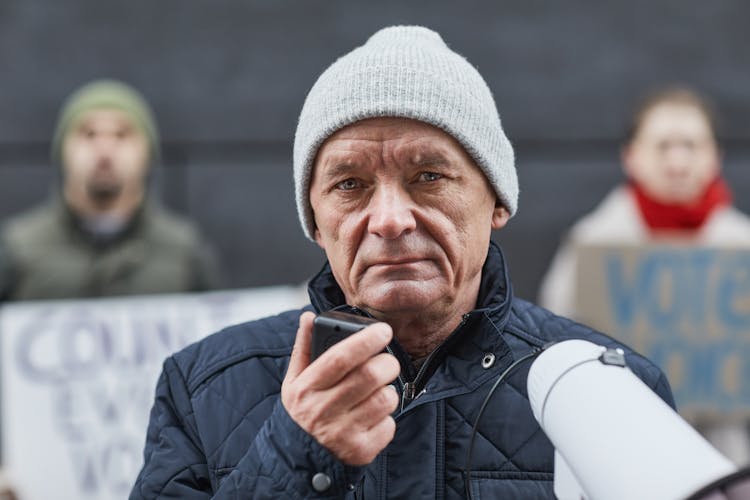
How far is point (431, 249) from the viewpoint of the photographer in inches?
73.6

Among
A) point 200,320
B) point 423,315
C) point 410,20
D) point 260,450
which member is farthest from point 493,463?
point 410,20

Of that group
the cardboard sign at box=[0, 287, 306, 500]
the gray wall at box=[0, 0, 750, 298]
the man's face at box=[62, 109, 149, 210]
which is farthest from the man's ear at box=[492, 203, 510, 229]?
the gray wall at box=[0, 0, 750, 298]

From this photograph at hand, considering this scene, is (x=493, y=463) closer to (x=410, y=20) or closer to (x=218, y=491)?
(x=218, y=491)

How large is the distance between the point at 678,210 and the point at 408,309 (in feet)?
8.69

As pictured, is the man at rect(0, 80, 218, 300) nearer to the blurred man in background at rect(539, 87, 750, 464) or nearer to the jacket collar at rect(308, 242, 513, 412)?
the blurred man in background at rect(539, 87, 750, 464)

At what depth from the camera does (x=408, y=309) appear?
1.86 m

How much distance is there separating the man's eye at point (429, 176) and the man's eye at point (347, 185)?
10 cm

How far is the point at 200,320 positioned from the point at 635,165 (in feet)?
5.25

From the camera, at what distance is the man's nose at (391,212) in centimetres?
183

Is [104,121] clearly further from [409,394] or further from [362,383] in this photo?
[362,383]

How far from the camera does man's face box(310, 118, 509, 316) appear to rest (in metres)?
1.85

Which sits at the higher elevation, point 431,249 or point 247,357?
point 431,249

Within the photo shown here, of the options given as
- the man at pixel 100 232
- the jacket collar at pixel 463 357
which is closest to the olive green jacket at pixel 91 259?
the man at pixel 100 232

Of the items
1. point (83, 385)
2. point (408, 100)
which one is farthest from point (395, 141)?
point (83, 385)
